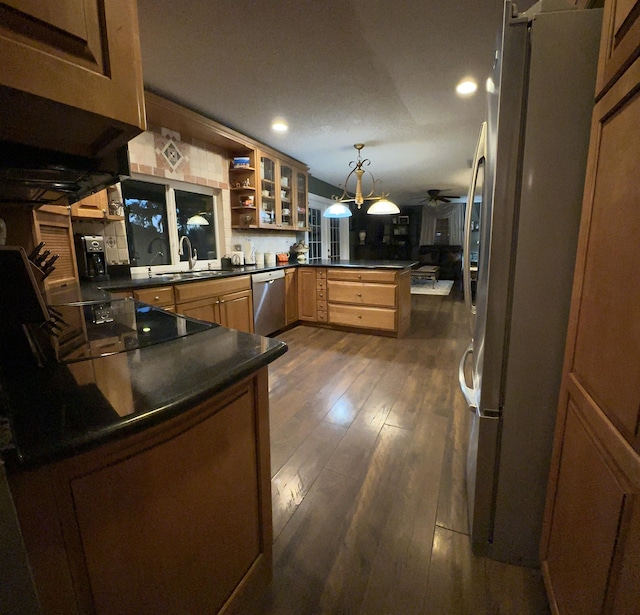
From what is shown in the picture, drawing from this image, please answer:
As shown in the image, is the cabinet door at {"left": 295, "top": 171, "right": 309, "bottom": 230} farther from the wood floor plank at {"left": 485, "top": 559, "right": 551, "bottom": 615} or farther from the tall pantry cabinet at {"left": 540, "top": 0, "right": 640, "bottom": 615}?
the wood floor plank at {"left": 485, "top": 559, "right": 551, "bottom": 615}

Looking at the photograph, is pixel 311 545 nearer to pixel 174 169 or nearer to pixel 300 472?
pixel 300 472

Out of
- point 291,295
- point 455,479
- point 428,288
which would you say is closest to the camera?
point 455,479

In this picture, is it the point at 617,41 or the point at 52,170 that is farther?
the point at 52,170

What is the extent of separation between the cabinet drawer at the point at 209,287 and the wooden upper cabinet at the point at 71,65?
6.50 feet

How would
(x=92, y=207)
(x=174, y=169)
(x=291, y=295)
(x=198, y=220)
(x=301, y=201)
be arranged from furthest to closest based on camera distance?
1. (x=301, y=201)
2. (x=291, y=295)
3. (x=198, y=220)
4. (x=174, y=169)
5. (x=92, y=207)

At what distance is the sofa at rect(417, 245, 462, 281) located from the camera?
9070mm

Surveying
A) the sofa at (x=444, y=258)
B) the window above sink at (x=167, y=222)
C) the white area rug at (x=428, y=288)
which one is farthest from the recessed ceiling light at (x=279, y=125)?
the sofa at (x=444, y=258)

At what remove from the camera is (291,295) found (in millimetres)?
4234

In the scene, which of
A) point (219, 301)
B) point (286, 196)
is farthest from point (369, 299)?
point (286, 196)

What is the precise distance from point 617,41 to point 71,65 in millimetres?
1136

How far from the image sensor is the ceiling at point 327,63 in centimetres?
168

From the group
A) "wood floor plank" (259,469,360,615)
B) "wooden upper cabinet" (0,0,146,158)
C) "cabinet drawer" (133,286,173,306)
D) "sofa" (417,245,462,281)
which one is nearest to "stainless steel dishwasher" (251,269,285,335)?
"cabinet drawer" (133,286,173,306)

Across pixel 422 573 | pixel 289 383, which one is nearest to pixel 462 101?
pixel 289 383

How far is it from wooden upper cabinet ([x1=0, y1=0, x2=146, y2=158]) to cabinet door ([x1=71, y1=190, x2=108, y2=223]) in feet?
5.87
